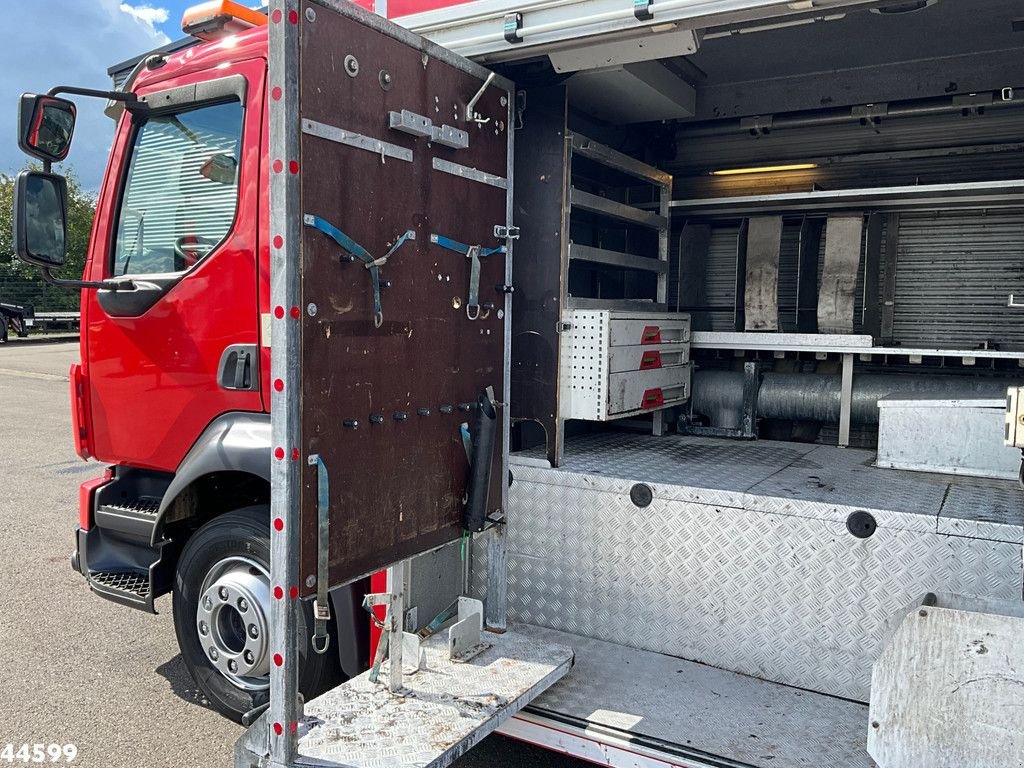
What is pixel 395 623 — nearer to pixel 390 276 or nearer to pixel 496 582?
pixel 496 582

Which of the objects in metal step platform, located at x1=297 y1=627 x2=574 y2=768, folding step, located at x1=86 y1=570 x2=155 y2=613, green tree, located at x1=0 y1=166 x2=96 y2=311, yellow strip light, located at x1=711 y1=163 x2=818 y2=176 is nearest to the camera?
metal step platform, located at x1=297 y1=627 x2=574 y2=768

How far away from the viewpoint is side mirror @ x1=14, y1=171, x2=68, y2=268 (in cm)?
304

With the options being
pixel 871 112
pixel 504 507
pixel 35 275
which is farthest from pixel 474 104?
pixel 35 275

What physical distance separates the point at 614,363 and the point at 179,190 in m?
1.93

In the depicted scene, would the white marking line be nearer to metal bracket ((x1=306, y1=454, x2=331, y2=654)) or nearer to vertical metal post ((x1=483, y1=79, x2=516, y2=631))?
vertical metal post ((x1=483, y1=79, x2=516, y2=631))

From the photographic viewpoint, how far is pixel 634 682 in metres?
2.86

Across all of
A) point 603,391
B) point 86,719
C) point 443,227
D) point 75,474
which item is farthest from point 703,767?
point 75,474

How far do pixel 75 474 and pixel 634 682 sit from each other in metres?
6.71

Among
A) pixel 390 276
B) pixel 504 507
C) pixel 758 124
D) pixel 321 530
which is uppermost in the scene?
pixel 758 124

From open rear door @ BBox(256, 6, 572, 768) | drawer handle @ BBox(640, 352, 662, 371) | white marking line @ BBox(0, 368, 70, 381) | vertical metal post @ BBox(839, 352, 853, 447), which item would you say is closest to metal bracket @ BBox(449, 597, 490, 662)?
open rear door @ BBox(256, 6, 572, 768)

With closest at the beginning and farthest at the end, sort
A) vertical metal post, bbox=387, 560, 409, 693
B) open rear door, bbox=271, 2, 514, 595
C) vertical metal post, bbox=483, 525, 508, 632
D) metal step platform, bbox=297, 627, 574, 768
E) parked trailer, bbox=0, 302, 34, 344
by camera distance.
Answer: open rear door, bbox=271, 2, 514, 595 → metal step platform, bbox=297, 627, 574, 768 → vertical metal post, bbox=387, 560, 409, 693 → vertical metal post, bbox=483, 525, 508, 632 → parked trailer, bbox=0, 302, 34, 344

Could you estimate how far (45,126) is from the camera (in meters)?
3.03

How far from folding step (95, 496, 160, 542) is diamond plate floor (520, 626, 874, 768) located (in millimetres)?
1837

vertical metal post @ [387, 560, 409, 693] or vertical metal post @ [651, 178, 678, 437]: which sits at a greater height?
vertical metal post @ [651, 178, 678, 437]
